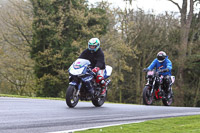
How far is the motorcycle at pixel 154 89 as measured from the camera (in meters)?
14.5

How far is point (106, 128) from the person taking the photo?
6.50 meters

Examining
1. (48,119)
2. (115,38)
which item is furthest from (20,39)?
(48,119)

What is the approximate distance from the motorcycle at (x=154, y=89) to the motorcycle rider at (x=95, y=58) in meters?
3.45

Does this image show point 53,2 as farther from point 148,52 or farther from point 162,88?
point 162,88

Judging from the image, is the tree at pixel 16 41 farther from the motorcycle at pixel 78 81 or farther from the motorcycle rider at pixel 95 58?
the motorcycle at pixel 78 81

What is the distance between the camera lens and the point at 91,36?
109ft

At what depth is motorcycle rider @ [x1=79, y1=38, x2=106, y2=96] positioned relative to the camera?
1093 centimetres

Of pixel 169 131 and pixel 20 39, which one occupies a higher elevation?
pixel 20 39

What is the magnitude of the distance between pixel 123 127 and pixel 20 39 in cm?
3005

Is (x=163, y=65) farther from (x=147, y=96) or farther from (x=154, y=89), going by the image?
(x=147, y=96)

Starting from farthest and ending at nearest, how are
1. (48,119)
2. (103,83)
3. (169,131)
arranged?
(103,83) → (48,119) → (169,131)

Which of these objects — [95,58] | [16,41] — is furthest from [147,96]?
[16,41]

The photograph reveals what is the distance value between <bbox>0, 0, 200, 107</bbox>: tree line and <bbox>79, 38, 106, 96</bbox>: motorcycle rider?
20.0 m

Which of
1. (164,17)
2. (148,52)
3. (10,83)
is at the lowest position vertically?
(10,83)
